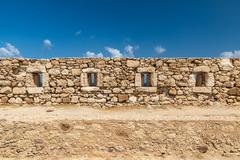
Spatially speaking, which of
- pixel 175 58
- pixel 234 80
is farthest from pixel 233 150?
pixel 175 58

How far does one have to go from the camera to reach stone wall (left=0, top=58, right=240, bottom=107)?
9.95m

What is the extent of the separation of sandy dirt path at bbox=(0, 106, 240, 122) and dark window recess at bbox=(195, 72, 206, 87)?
1015 millimetres

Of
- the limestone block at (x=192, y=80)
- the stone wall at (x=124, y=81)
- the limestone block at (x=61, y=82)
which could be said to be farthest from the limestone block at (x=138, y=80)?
Result: the limestone block at (x=61, y=82)

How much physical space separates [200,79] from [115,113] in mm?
3668

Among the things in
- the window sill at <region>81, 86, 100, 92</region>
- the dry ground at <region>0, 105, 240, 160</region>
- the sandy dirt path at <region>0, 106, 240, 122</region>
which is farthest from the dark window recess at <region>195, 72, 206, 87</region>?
the window sill at <region>81, 86, 100, 92</region>

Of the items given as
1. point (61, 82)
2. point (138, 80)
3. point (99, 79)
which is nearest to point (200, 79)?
point (138, 80)

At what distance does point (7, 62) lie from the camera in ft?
33.2

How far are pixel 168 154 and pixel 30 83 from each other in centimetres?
572

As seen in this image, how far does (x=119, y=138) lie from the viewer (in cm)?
795

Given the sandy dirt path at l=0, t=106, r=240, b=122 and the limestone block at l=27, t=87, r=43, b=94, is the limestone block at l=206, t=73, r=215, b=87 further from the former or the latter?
the limestone block at l=27, t=87, r=43, b=94

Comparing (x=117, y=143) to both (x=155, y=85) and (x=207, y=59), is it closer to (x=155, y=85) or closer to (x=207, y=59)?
(x=155, y=85)

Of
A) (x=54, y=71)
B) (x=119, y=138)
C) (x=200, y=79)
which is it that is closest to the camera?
(x=119, y=138)

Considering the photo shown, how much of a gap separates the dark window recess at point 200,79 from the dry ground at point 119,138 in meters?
2.08

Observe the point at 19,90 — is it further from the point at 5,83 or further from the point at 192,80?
the point at 192,80
